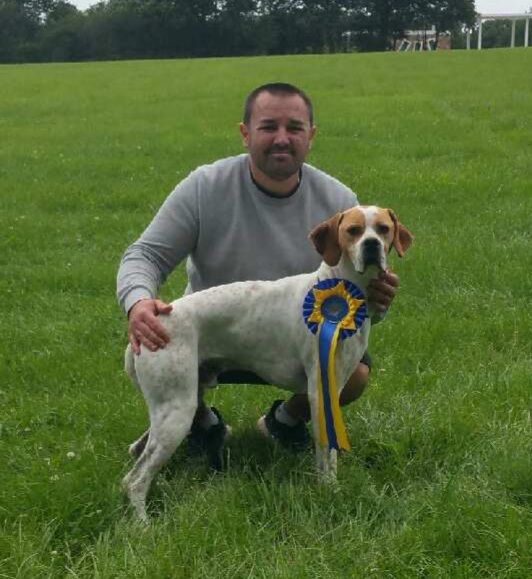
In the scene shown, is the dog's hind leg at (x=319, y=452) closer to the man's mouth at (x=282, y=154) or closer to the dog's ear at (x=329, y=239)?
the dog's ear at (x=329, y=239)

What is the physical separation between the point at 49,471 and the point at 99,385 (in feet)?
3.58

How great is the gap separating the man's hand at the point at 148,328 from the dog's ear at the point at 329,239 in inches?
26.0

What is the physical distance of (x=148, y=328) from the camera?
135 inches

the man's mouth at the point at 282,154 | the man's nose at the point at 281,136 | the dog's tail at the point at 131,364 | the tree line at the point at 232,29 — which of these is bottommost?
the tree line at the point at 232,29

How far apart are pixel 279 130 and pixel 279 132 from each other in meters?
0.01

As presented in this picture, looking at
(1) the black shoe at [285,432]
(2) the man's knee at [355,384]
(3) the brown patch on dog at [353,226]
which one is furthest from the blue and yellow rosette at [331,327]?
(1) the black shoe at [285,432]

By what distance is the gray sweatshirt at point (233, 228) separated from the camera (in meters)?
3.98

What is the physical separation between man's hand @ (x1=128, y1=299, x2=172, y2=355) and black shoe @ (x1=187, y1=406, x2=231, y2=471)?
81cm

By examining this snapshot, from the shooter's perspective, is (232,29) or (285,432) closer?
(285,432)

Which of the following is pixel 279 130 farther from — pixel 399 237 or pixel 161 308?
pixel 161 308

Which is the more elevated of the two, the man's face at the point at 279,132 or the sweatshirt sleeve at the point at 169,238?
the man's face at the point at 279,132

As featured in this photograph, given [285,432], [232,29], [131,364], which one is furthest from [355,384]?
[232,29]

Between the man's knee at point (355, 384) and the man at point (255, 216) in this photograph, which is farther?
the man's knee at point (355, 384)

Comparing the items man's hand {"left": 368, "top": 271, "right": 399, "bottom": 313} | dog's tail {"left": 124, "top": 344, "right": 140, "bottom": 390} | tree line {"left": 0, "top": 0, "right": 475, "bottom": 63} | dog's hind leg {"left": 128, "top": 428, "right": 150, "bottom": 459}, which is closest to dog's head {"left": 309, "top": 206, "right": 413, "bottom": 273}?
man's hand {"left": 368, "top": 271, "right": 399, "bottom": 313}
